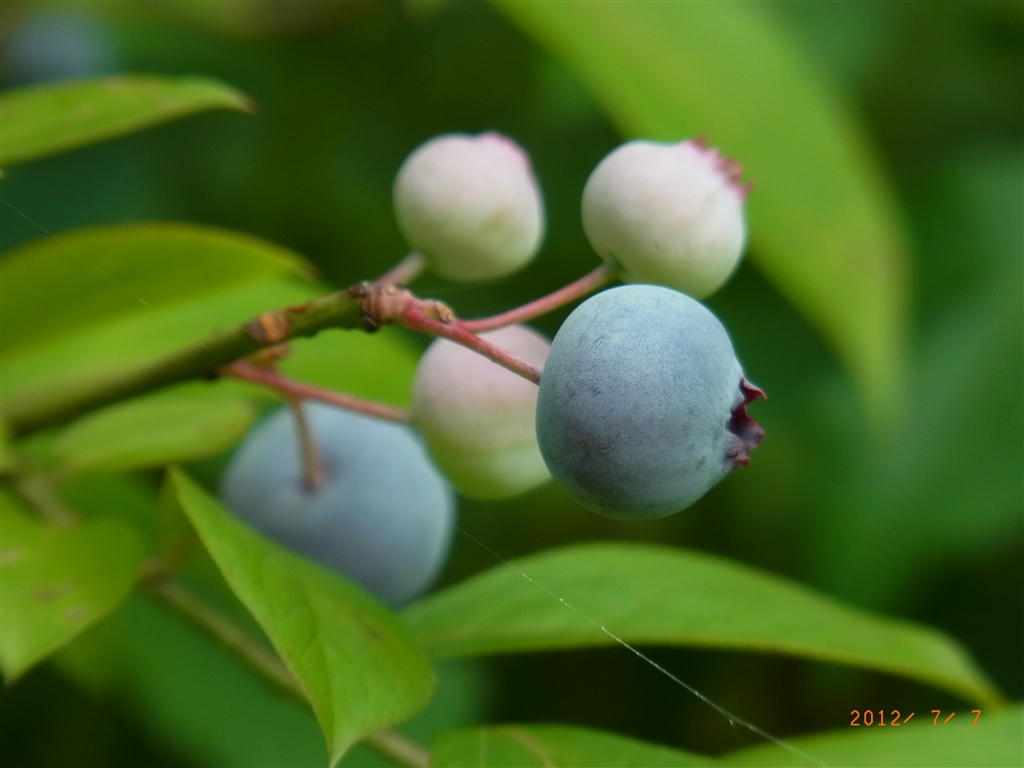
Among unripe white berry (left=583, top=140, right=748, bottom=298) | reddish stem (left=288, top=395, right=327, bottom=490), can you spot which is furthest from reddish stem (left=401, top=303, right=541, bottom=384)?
reddish stem (left=288, top=395, right=327, bottom=490)

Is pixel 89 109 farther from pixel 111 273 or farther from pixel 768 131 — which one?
pixel 768 131

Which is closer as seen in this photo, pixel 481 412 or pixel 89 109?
pixel 481 412

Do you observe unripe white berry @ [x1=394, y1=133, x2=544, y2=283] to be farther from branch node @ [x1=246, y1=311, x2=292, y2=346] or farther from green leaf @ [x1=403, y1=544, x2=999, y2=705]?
green leaf @ [x1=403, y1=544, x2=999, y2=705]

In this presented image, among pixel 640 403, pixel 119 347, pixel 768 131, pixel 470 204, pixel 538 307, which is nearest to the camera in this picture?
pixel 640 403

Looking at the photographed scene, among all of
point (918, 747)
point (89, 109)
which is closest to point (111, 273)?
point (89, 109)

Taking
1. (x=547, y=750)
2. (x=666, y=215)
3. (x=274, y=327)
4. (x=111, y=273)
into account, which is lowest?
(x=547, y=750)

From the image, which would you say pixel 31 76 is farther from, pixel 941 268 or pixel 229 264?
pixel 941 268
